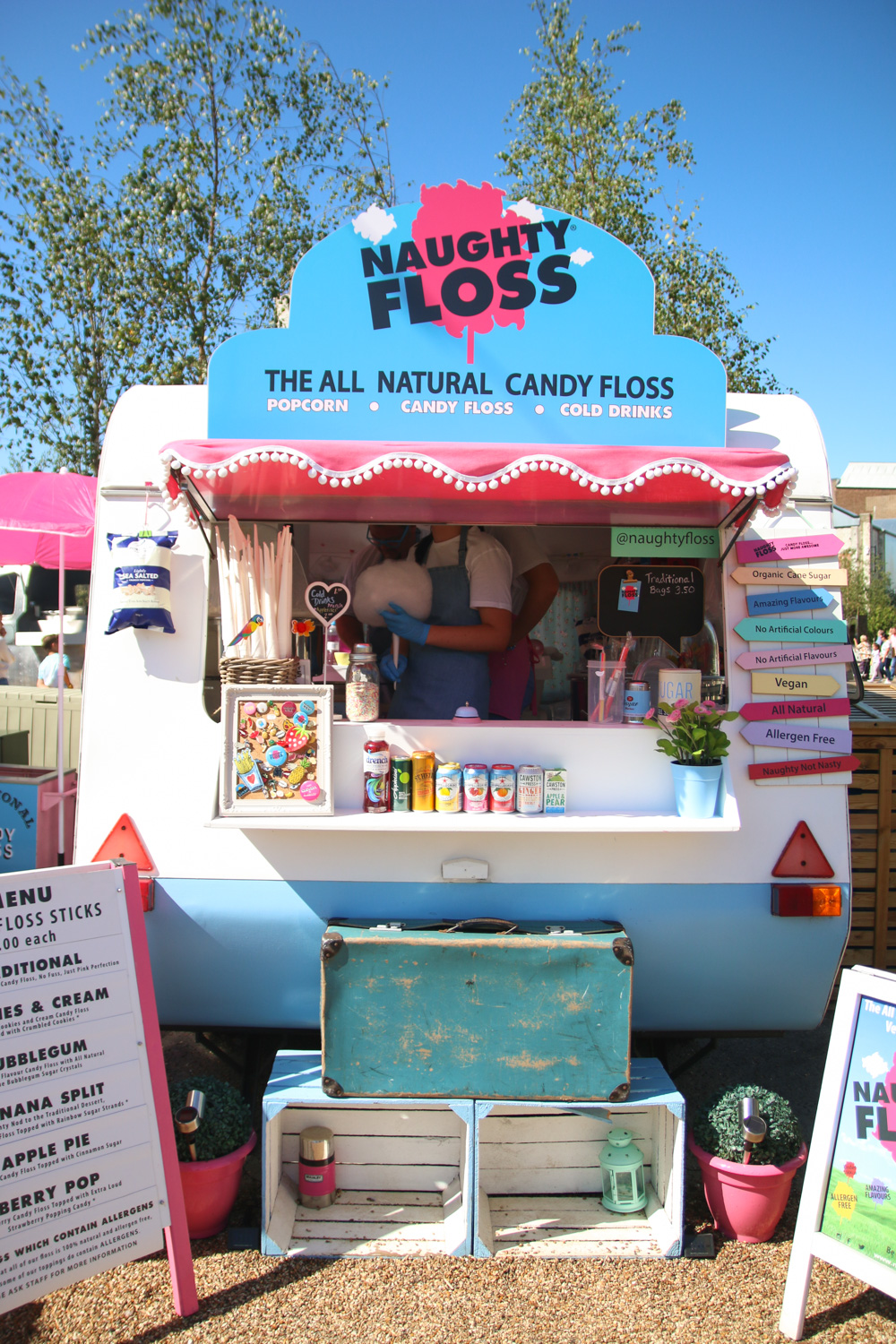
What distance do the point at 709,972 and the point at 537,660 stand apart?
2.07m

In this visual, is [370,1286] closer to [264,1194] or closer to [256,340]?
[264,1194]

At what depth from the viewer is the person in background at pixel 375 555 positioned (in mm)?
3672

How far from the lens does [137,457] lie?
3.15 metres

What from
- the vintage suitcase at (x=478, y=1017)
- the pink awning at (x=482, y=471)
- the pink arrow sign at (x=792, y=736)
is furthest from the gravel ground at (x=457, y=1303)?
the pink awning at (x=482, y=471)

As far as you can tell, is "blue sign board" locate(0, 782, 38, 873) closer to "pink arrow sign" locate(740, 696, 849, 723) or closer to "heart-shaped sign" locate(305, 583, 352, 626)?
"heart-shaped sign" locate(305, 583, 352, 626)

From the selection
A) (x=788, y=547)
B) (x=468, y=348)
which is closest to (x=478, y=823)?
(x=788, y=547)

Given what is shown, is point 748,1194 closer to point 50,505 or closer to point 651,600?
point 651,600

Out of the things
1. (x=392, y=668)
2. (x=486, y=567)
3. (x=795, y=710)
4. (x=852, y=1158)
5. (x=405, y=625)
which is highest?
(x=486, y=567)

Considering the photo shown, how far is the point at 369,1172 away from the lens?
305cm

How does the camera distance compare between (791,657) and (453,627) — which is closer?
(791,657)

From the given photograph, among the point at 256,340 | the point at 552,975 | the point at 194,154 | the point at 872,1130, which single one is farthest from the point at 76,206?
the point at 872,1130

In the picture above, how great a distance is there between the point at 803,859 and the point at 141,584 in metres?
2.62

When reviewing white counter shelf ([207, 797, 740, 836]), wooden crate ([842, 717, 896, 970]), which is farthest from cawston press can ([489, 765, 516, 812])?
wooden crate ([842, 717, 896, 970])

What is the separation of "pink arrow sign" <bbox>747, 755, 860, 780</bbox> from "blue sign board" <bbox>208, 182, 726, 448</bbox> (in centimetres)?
122
